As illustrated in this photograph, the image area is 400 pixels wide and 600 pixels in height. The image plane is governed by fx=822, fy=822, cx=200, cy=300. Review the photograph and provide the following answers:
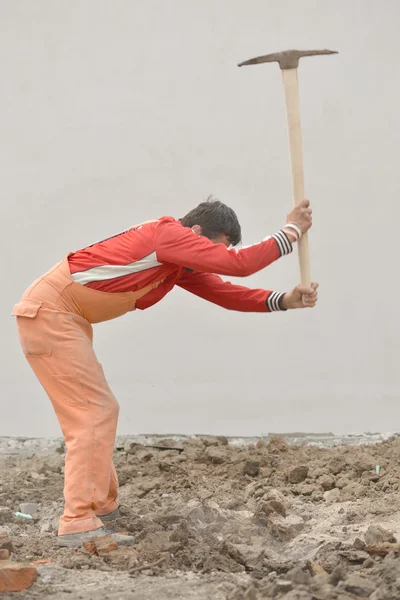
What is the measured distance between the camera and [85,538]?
11.0 ft

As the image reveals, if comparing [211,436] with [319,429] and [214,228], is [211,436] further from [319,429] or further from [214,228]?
[214,228]

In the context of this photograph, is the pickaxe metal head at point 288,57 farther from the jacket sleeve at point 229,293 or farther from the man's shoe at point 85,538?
the man's shoe at point 85,538

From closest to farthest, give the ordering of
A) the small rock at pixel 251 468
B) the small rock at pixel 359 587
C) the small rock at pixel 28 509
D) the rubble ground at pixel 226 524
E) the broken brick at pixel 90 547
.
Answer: the small rock at pixel 359 587, the rubble ground at pixel 226 524, the broken brick at pixel 90 547, the small rock at pixel 28 509, the small rock at pixel 251 468

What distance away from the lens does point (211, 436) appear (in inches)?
233

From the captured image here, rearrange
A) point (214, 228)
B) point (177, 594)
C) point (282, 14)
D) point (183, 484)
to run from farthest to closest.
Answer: point (282, 14), point (183, 484), point (214, 228), point (177, 594)

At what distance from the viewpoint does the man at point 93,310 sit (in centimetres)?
343

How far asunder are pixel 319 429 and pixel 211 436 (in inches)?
30.6

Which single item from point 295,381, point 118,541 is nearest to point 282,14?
point 295,381

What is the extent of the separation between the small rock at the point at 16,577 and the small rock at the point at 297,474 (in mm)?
2004

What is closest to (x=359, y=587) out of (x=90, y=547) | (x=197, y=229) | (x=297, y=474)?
(x=90, y=547)

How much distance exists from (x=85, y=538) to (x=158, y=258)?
3.93ft

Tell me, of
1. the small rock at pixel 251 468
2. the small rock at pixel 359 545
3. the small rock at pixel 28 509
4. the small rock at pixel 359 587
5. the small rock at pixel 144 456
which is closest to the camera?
the small rock at pixel 359 587

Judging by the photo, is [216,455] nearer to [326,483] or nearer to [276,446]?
[276,446]

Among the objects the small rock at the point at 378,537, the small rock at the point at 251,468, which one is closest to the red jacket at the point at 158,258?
the small rock at the point at 378,537
